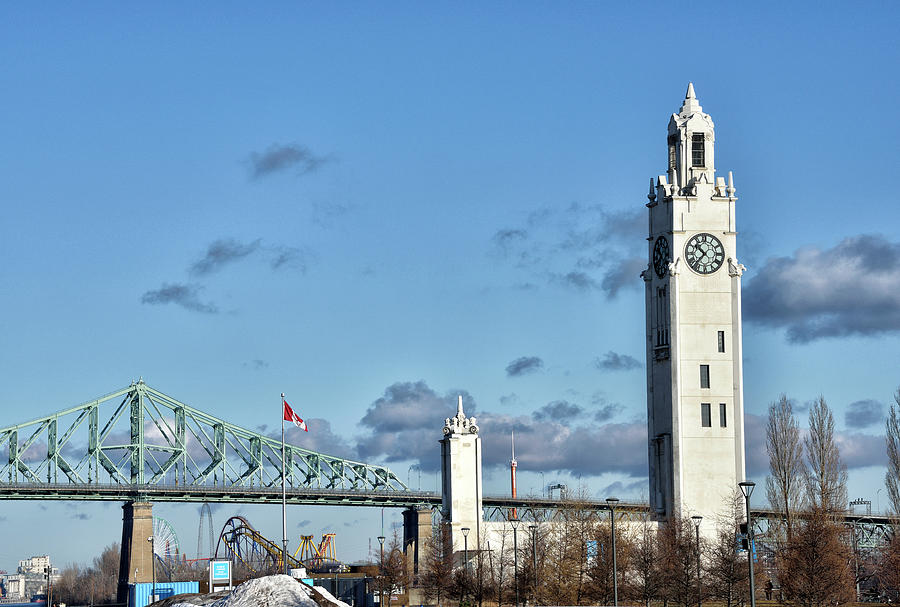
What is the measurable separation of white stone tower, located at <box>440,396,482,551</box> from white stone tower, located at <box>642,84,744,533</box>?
45.0 ft

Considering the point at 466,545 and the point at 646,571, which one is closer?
the point at 646,571

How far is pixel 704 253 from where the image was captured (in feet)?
350

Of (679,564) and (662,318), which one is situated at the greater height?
(662,318)

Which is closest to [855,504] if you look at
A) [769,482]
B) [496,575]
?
[769,482]

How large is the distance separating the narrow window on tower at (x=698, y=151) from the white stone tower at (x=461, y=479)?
26.2m

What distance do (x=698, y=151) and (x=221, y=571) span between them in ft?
156

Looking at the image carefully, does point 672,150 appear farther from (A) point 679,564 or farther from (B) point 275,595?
(B) point 275,595

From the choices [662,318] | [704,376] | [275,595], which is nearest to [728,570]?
[704,376]

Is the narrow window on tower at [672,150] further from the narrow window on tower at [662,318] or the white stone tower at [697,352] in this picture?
the narrow window on tower at [662,318]

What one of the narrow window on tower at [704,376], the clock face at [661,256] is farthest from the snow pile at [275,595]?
the clock face at [661,256]

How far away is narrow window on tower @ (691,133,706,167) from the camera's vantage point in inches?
4323

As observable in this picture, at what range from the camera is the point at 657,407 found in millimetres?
108750

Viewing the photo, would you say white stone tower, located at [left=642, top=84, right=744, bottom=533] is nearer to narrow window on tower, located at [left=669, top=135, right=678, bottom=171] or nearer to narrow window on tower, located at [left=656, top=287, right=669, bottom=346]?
narrow window on tower, located at [left=656, top=287, right=669, bottom=346]

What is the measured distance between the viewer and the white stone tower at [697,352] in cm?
10544
